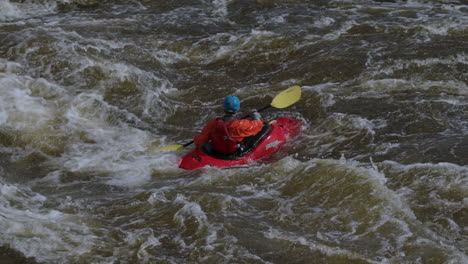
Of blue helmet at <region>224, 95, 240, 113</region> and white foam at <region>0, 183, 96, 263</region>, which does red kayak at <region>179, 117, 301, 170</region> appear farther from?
white foam at <region>0, 183, 96, 263</region>

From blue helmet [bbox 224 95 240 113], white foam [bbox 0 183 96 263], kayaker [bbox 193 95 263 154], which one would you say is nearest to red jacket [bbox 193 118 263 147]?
kayaker [bbox 193 95 263 154]

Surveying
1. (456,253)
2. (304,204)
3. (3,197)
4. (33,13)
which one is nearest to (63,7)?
(33,13)

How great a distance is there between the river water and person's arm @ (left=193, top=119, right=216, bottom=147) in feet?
1.15

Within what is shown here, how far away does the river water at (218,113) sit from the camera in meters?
4.95

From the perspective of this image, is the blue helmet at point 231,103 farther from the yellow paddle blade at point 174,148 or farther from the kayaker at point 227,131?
the yellow paddle blade at point 174,148

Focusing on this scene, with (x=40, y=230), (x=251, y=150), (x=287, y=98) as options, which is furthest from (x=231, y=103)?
(x=40, y=230)

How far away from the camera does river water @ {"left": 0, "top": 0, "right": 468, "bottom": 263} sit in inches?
195

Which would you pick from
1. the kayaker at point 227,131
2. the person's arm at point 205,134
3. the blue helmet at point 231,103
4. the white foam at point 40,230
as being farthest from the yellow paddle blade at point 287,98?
the white foam at point 40,230

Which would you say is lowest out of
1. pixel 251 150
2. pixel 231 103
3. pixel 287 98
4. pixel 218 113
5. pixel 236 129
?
pixel 218 113

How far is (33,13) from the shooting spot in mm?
11953

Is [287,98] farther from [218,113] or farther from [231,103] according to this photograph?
[231,103]

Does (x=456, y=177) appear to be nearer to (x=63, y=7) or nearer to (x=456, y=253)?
(x=456, y=253)

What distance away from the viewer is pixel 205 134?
21.9ft

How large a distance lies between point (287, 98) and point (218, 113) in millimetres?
1018
